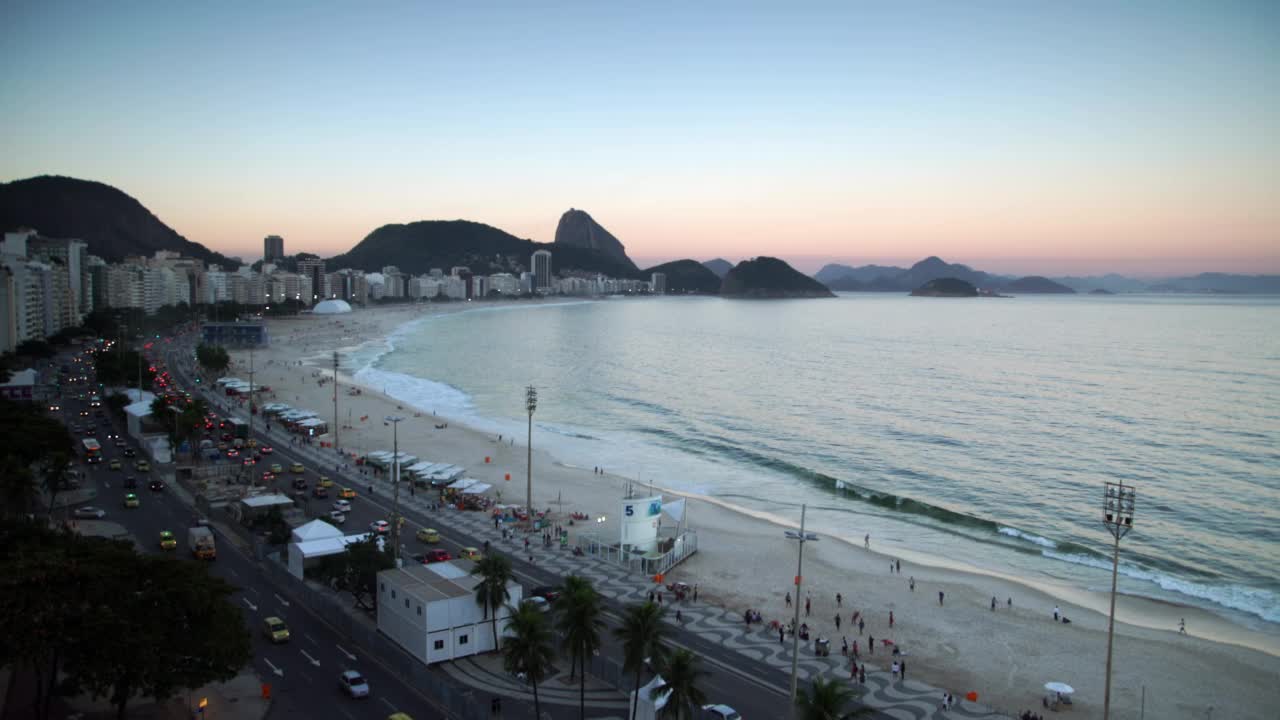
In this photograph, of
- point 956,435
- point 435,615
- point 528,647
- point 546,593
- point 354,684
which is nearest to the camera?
point 528,647

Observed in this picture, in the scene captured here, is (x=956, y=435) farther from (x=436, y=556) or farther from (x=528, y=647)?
(x=528, y=647)

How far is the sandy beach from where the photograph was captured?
77.9 ft

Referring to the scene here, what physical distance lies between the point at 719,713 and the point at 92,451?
4031cm

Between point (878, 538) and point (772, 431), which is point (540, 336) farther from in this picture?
point (878, 538)

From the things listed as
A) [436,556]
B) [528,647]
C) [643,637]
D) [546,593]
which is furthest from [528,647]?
[436,556]

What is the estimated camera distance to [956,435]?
62.7m

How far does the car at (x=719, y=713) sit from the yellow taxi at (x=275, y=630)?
12.1m

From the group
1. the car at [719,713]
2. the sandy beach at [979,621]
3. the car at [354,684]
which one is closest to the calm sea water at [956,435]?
the sandy beach at [979,621]

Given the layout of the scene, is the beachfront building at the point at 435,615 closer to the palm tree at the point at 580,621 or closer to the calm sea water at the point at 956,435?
the palm tree at the point at 580,621

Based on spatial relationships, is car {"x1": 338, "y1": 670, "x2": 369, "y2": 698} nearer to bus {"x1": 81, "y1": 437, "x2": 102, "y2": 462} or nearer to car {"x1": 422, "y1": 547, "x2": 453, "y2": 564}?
car {"x1": 422, "y1": 547, "x2": 453, "y2": 564}

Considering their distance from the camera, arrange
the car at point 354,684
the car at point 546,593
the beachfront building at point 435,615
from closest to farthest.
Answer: the car at point 354,684, the beachfront building at point 435,615, the car at point 546,593

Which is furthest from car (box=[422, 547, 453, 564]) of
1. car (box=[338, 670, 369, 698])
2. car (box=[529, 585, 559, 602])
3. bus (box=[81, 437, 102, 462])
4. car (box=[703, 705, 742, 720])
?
bus (box=[81, 437, 102, 462])

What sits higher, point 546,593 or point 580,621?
point 580,621

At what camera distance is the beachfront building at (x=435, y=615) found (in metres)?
21.5
